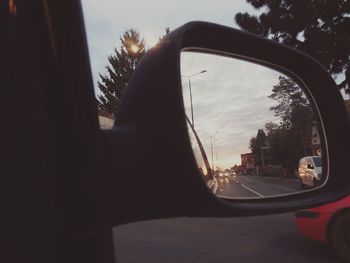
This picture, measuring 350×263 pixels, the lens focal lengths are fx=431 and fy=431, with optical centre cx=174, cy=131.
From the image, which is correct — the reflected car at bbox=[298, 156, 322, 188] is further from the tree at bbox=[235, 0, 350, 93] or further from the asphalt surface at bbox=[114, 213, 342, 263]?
the tree at bbox=[235, 0, 350, 93]

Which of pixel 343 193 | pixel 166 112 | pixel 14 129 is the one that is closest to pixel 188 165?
pixel 166 112

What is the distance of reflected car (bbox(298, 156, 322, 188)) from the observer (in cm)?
161

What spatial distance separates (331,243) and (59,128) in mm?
4903

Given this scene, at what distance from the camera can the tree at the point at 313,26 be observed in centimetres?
1992

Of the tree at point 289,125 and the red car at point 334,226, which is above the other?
the tree at point 289,125

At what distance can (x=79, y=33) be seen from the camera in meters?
1.08

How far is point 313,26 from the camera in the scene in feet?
69.5

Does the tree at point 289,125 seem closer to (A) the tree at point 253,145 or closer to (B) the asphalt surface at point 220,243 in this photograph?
(A) the tree at point 253,145

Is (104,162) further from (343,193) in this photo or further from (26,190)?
(343,193)

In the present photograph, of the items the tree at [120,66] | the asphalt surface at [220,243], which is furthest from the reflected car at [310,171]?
the tree at [120,66]

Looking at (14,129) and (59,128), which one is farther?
(59,128)

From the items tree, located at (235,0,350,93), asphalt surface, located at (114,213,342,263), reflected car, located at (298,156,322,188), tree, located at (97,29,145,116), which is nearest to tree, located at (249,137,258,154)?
reflected car, located at (298,156,322,188)

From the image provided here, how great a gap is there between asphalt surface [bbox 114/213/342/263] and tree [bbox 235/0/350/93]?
13.5 metres

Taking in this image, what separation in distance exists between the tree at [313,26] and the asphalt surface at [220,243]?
1351cm
